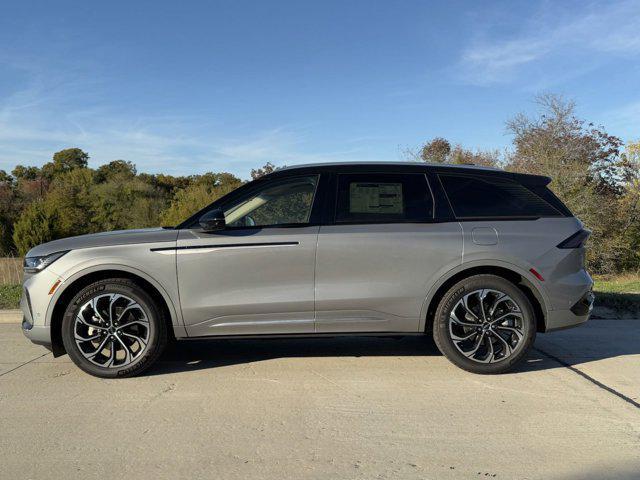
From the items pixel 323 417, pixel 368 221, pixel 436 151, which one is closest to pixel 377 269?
pixel 368 221

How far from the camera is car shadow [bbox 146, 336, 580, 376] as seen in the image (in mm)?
5133

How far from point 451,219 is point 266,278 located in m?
1.74

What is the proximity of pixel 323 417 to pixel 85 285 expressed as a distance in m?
2.49

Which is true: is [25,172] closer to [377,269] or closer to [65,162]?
[65,162]

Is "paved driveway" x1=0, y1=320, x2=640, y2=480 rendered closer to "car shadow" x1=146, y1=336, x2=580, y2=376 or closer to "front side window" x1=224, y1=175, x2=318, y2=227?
"car shadow" x1=146, y1=336, x2=580, y2=376

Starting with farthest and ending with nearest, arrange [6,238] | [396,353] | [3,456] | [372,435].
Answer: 1. [6,238]
2. [396,353]
3. [372,435]
4. [3,456]

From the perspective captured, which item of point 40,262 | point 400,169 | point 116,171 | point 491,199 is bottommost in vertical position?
point 40,262

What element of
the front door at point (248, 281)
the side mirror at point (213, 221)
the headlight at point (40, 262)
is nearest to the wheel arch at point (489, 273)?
the front door at point (248, 281)

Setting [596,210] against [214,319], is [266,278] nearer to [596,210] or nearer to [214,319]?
[214,319]

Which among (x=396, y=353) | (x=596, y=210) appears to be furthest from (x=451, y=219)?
(x=596, y=210)

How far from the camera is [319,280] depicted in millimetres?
4664

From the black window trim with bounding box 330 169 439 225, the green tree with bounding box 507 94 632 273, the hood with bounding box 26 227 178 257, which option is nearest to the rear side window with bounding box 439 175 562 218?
the black window trim with bounding box 330 169 439 225

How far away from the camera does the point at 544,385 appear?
449cm

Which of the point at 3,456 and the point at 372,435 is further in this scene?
the point at 372,435
